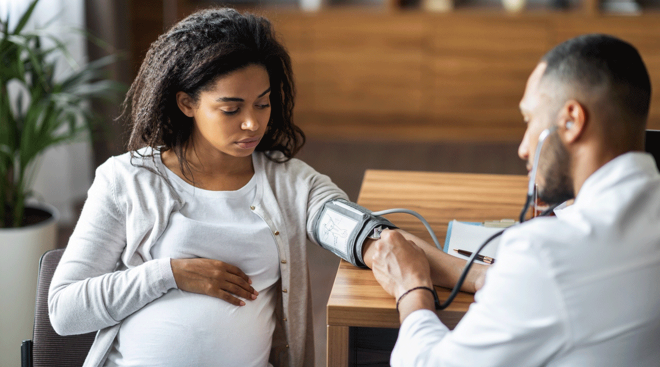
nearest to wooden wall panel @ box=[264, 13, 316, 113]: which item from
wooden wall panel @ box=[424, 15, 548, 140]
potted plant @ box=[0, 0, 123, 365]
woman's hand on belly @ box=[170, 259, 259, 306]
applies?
wooden wall panel @ box=[424, 15, 548, 140]

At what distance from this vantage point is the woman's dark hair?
1.21m

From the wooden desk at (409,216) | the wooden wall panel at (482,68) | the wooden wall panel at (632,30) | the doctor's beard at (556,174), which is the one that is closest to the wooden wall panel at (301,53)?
the wooden wall panel at (482,68)

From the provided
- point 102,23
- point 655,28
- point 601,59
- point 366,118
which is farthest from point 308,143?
point 601,59

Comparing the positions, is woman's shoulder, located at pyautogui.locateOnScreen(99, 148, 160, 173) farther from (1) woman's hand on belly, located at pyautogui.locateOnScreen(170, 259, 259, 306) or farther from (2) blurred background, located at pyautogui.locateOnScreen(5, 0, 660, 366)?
(2) blurred background, located at pyautogui.locateOnScreen(5, 0, 660, 366)

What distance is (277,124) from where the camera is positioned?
1.40 metres

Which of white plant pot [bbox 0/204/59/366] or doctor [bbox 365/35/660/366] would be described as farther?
white plant pot [bbox 0/204/59/366]

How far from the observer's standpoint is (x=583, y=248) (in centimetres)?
78

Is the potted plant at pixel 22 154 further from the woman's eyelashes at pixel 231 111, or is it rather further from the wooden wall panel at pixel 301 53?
the wooden wall panel at pixel 301 53

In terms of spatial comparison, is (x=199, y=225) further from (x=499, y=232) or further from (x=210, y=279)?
(x=499, y=232)

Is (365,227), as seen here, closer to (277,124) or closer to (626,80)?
(277,124)

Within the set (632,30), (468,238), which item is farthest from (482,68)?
(468,238)

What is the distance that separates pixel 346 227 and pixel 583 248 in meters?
0.53

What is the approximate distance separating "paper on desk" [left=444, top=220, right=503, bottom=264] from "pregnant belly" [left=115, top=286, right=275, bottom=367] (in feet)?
1.41

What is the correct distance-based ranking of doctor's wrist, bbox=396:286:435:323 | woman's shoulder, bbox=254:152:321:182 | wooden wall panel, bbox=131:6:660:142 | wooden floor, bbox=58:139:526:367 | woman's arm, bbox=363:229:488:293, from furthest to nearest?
1. wooden wall panel, bbox=131:6:660:142
2. wooden floor, bbox=58:139:526:367
3. woman's shoulder, bbox=254:152:321:182
4. woman's arm, bbox=363:229:488:293
5. doctor's wrist, bbox=396:286:435:323
